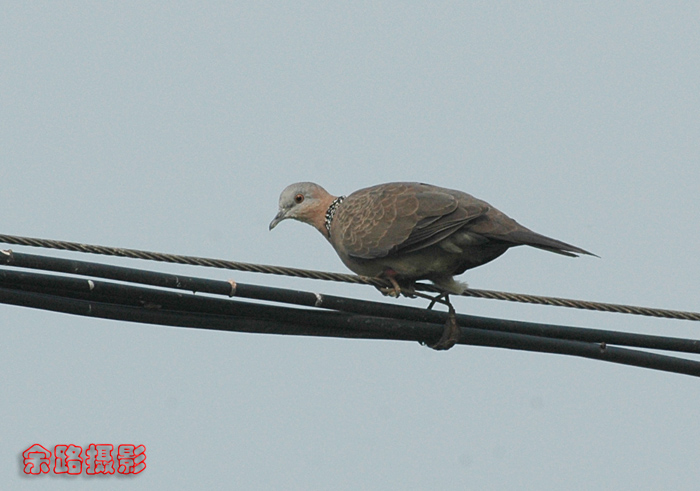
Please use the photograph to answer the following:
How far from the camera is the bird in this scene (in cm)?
668

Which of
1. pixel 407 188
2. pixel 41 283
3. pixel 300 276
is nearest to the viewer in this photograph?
pixel 41 283

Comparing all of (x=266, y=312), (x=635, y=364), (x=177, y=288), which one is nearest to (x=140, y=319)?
(x=177, y=288)

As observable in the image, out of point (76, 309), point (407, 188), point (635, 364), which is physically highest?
point (407, 188)

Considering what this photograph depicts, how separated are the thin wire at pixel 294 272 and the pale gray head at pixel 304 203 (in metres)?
1.84

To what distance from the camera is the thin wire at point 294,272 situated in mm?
4852

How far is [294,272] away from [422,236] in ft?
5.87

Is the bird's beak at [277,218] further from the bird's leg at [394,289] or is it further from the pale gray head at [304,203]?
the bird's leg at [394,289]

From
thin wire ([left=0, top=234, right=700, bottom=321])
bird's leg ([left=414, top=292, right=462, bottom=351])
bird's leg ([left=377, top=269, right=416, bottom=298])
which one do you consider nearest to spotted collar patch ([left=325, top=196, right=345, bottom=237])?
bird's leg ([left=377, top=269, right=416, bottom=298])

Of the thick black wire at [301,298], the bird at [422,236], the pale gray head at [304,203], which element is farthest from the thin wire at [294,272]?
the pale gray head at [304,203]

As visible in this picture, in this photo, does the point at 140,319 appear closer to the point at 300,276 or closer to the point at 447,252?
the point at 300,276

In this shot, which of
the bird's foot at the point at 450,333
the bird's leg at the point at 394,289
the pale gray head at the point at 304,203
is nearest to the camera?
the bird's foot at the point at 450,333

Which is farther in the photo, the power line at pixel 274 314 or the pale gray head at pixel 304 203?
the pale gray head at pixel 304 203

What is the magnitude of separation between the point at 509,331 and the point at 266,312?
1.43 metres

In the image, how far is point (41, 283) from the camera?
493 cm
